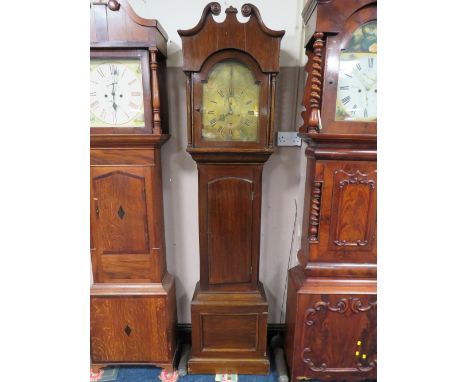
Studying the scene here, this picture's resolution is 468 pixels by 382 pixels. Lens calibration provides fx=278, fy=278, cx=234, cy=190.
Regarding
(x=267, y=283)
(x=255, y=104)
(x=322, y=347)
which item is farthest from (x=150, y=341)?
(x=255, y=104)

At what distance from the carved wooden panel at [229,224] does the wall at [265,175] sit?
0.25 metres

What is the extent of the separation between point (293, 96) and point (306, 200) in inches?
22.5

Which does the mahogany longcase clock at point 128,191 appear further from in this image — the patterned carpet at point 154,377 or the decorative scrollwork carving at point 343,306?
the decorative scrollwork carving at point 343,306

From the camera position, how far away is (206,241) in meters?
1.44

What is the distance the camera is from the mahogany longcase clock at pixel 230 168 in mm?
1238

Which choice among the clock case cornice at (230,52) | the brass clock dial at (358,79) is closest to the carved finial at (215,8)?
the clock case cornice at (230,52)

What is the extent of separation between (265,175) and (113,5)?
108 cm

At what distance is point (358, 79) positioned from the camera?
1197mm

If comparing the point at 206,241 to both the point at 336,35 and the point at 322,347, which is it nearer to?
the point at 322,347

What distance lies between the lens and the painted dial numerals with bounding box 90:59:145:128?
1.27 m

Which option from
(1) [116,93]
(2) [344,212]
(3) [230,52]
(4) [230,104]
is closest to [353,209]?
(2) [344,212]

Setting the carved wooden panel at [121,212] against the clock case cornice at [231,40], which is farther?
the carved wooden panel at [121,212]

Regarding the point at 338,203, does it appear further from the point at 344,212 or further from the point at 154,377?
the point at 154,377

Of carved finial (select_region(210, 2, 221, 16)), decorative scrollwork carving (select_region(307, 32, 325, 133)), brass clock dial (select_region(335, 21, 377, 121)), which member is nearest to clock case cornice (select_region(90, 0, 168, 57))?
carved finial (select_region(210, 2, 221, 16))
